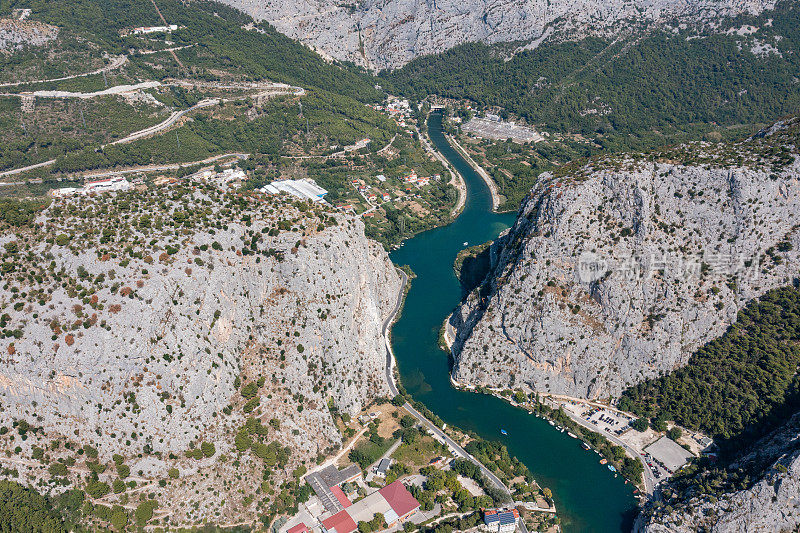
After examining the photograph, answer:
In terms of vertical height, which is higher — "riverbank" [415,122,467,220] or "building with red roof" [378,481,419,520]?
"riverbank" [415,122,467,220]

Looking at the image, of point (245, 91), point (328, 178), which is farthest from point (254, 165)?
point (245, 91)

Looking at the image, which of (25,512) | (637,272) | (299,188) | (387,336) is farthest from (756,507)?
(299,188)

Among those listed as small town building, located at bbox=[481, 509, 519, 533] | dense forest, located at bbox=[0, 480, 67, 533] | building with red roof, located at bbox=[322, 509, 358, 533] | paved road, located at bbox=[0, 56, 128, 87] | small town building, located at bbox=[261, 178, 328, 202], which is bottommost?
small town building, located at bbox=[481, 509, 519, 533]

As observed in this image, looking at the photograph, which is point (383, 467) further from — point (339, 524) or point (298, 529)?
point (298, 529)

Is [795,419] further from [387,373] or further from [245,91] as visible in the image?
[245,91]

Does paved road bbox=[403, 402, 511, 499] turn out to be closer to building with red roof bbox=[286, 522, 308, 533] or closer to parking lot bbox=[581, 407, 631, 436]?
parking lot bbox=[581, 407, 631, 436]

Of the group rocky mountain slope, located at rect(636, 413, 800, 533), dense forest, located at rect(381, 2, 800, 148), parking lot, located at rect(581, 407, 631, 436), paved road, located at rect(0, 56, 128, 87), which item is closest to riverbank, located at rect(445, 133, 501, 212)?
dense forest, located at rect(381, 2, 800, 148)
